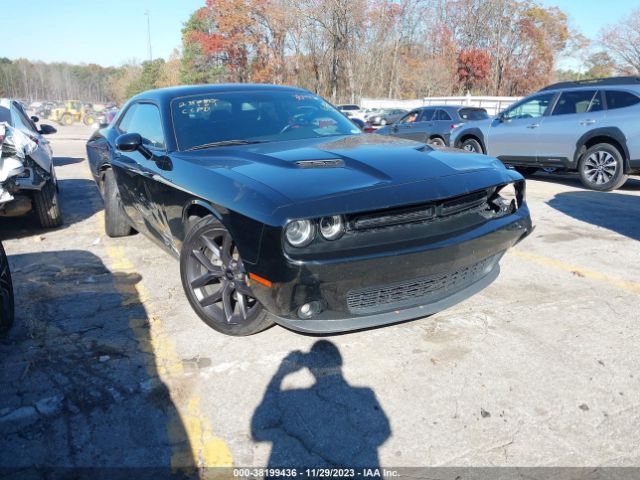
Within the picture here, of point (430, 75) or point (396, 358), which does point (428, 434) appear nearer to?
point (396, 358)

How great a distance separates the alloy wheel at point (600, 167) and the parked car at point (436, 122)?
4323mm

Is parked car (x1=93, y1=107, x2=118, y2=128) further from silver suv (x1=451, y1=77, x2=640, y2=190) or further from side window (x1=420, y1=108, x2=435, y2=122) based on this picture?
side window (x1=420, y1=108, x2=435, y2=122)

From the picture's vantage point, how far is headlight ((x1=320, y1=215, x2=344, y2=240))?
261 centimetres

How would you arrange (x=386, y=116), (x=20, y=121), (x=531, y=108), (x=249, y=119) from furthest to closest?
1. (x=386, y=116)
2. (x=531, y=108)
3. (x=20, y=121)
4. (x=249, y=119)

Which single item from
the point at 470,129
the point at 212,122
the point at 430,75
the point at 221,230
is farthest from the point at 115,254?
the point at 430,75

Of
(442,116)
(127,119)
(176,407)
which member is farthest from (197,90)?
(442,116)

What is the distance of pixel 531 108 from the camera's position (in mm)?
9453

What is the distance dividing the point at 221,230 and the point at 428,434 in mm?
1584

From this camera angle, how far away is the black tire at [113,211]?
5332mm

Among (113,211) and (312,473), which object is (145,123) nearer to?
(113,211)

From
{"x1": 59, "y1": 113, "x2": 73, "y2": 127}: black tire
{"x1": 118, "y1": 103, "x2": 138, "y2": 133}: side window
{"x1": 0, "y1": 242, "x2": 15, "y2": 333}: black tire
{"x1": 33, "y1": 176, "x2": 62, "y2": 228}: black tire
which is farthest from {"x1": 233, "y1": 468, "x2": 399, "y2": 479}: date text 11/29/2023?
{"x1": 59, "y1": 113, "x2": 73, "y2": 127}: black tire

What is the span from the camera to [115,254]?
16.7 feet

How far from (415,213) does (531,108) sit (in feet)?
25.6

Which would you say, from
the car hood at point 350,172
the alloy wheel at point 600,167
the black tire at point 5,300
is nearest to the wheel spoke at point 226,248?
the car hood at point 350,172
